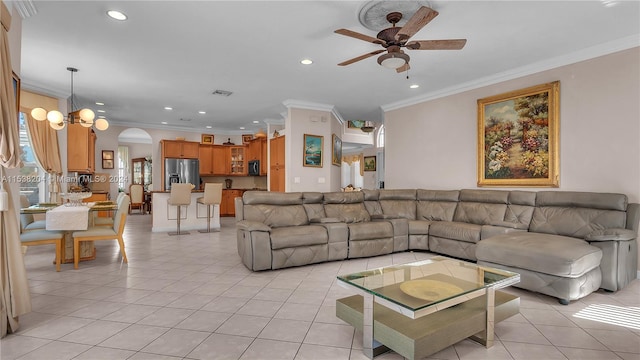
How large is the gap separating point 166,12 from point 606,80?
4.97m

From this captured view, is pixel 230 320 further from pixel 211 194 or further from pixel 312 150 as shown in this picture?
pixel 211 194

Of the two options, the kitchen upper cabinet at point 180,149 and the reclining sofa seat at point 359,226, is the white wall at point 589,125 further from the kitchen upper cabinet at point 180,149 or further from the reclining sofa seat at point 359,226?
the kitchen upper cabinet at point 180,149

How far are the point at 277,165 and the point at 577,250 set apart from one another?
5.56m

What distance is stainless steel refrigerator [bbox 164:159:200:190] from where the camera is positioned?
8992 millimetres

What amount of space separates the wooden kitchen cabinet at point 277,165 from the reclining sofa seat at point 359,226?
2.15 metres

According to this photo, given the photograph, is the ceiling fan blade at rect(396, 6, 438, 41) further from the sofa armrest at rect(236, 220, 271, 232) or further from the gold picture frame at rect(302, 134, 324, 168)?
the gold picture frame at rect(302, 134, 324, 168)

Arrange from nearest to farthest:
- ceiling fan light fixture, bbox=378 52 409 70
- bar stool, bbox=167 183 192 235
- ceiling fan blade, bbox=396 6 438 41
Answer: ceiling fan blade, bbox=396 6 438 41 → ceiling fan light fixture, bbox=378 52 409 70 → bar stool, bbox=167 183 192 235

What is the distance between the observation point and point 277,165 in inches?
285

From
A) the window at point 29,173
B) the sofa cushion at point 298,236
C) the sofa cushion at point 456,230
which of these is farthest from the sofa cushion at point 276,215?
the window at point 29,173

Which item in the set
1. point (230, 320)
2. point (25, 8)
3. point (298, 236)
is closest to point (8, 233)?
point (230, 320)

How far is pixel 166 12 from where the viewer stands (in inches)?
119

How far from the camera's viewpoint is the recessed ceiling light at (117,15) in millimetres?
3002

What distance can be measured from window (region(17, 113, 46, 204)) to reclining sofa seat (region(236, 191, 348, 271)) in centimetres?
411

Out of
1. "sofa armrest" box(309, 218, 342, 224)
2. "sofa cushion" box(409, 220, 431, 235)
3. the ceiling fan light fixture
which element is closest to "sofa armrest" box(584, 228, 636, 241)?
"sofa cushion" box(409, 220, 431, 235)
